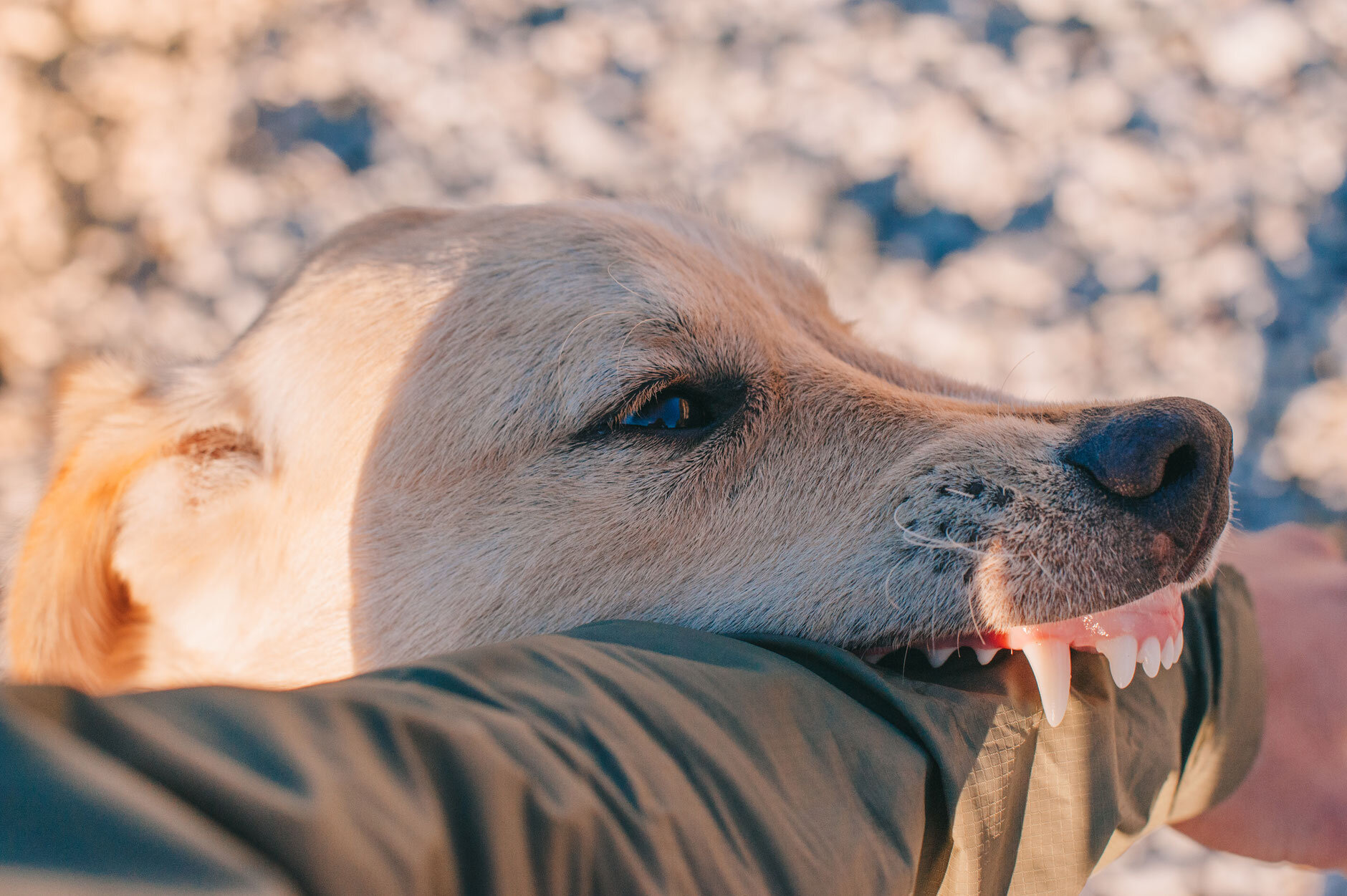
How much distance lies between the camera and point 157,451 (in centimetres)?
211

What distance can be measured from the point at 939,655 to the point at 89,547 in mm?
1885

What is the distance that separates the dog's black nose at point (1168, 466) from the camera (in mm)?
1560

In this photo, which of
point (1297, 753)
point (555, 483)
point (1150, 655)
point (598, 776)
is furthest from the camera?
point (1297, 753)

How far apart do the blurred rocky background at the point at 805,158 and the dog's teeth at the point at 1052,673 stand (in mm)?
3032

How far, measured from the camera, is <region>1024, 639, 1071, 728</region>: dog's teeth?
1.41m

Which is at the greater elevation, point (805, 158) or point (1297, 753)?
point (805, 158)

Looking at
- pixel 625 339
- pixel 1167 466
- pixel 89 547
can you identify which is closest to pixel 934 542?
pixel 1167 466

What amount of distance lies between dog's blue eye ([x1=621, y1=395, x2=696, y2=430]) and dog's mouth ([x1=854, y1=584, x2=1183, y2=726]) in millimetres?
603

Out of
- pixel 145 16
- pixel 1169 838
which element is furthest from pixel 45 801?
pixel 145 16

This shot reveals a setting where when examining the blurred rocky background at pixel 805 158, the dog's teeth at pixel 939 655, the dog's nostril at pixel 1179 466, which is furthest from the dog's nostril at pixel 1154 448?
the blurred rocky background at pixel 805 158

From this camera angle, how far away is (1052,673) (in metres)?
1.49

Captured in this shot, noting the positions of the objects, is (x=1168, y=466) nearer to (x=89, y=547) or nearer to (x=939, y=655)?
(x=939, y=655)

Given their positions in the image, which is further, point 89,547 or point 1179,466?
point 89,547

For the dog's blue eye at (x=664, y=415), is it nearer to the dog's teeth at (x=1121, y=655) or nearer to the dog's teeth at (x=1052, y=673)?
the dog's teeth at (x=1052, y=673)
